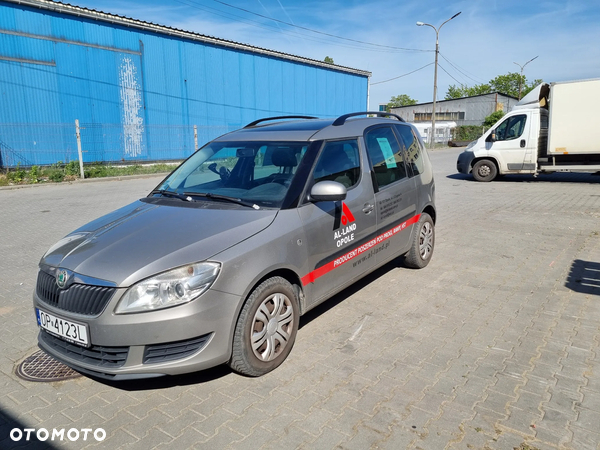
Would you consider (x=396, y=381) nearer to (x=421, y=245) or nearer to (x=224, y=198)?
(x=224, y=198)

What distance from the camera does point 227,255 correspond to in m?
3.14

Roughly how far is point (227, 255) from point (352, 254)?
5.10ft

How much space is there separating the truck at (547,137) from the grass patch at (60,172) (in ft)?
43.9

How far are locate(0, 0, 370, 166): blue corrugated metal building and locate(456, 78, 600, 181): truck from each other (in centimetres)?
1459

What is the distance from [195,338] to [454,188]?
12.6 m

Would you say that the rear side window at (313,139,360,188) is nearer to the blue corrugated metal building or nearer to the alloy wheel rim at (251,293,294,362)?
the alloy wheel rim at (251,293,294,362)

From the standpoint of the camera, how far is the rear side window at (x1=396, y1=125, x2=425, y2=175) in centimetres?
563

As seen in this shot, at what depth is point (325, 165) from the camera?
13.7 ft

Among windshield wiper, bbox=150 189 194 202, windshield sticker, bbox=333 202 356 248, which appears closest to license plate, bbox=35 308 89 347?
windshield wiper, bbox=150 189 194 202

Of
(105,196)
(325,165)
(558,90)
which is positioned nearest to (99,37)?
(105,196)

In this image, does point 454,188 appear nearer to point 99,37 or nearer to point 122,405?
point 122,405

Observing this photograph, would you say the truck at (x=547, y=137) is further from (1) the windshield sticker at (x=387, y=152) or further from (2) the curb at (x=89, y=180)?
(2) the curb at (x=89, y=180)

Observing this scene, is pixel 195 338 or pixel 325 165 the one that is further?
pixel 325 165

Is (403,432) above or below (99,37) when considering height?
below
